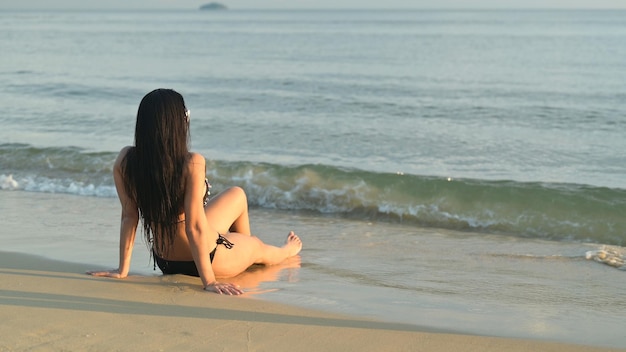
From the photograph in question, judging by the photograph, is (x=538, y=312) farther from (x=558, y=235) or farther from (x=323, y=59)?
(x=323, y=59)

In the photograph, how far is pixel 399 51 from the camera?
34.3 m

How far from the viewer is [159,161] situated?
15.3 feet

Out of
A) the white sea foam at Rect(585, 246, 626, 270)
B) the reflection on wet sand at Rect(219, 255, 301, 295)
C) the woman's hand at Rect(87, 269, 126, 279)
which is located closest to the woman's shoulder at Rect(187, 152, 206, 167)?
the reflection on wet sand at Rect(219, 255, 301, 295)

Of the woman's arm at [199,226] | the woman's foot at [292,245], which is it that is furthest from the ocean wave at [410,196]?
the woman's arm at [199,226]

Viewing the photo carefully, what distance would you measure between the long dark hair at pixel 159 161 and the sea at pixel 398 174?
75 cm

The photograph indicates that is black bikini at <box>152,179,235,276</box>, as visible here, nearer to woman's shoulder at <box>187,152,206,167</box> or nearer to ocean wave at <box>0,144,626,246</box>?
woman's shoulder at <box>187,152,206,167</box>

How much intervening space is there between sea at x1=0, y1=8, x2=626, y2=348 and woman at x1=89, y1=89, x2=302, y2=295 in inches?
13.9

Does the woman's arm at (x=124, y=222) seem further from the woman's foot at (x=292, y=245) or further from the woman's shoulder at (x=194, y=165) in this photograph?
the woman's foot at (x=292, y=245)

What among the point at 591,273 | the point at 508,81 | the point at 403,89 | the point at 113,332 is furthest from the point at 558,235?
the point at 508,81

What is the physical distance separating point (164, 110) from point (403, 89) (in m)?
15.8

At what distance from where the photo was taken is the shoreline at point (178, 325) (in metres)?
3.84

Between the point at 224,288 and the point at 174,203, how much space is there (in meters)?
0.61

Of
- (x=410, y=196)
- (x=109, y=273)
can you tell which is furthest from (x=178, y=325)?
(x=410, y=196)

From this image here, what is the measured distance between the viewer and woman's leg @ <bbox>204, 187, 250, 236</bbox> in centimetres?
532
